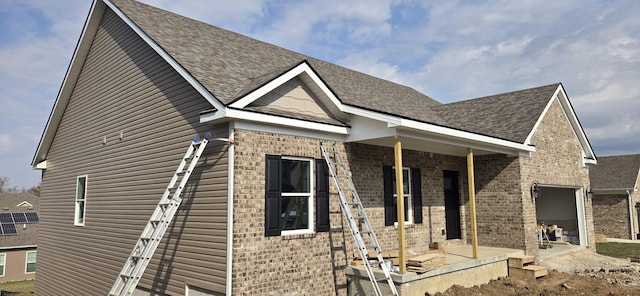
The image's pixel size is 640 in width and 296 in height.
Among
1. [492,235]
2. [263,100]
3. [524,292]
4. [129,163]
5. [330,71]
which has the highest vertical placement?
[330,71]

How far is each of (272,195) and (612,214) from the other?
26869 millimetres

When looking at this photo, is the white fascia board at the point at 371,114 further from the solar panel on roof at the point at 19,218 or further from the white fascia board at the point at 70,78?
the solar panel on roof at the point at 19,218

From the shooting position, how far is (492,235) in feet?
43.0

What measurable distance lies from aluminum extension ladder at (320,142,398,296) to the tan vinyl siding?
2.27 m

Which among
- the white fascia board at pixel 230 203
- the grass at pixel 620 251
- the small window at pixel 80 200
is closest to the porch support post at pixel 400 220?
the white fascia board at pixel 230 203

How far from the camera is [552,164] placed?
48.2ft

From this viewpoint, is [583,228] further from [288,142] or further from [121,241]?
[121,241]

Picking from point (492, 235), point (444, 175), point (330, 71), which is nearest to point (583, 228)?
point (492, 235)

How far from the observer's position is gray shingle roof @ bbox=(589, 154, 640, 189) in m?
26.7

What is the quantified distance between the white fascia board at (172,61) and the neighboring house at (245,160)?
0.04m

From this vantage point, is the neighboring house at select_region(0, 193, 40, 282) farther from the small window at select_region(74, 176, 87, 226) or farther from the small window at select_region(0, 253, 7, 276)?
the small window at select_region(74, 176, 87, 226)

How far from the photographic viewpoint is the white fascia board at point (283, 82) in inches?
295

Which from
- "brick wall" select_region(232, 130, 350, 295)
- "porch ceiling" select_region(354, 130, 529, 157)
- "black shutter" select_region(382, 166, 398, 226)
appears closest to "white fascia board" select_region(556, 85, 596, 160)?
"porch ceiling" select_region(354, 130, 529, 157)

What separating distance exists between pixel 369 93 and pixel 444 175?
3.40m
